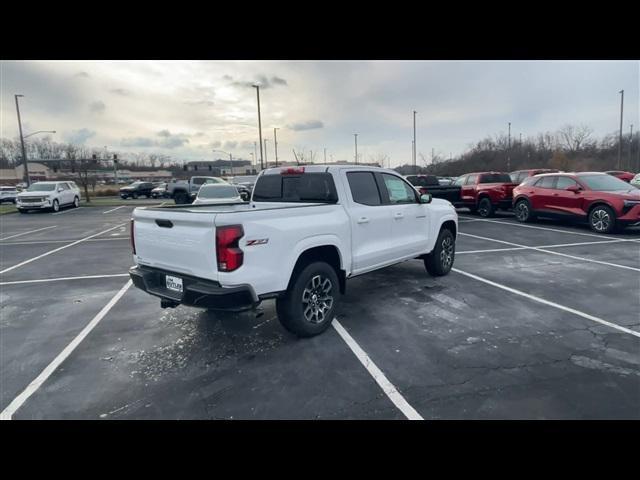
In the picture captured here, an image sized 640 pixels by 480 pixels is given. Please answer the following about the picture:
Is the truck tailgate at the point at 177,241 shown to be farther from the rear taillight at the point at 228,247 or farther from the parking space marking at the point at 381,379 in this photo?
the parking space marking at the point at 381,379

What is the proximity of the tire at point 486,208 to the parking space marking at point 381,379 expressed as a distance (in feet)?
41.8

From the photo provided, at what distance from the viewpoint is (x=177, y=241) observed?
12.1 feet

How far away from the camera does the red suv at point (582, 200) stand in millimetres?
10281

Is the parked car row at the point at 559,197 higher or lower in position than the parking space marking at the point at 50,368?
higher

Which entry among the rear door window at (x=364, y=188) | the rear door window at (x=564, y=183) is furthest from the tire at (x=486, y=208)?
the rear door window at (x=364, y=188)

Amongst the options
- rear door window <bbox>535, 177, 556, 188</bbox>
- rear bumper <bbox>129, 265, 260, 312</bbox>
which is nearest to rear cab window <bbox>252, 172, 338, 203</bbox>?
rear bumper <bbox>129, 265, 260, 312</bbox>

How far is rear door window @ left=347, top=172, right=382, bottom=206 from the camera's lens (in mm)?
4953

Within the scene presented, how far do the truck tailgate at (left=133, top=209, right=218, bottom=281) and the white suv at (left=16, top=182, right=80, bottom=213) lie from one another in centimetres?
2117

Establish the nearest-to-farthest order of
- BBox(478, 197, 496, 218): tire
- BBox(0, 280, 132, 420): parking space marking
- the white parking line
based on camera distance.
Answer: BBox(0, 280, 132, 420): parking space marking < the white parking line < BBox(478, 197, 496, 218): tire

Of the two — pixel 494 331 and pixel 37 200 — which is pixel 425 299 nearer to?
pixel 494 331

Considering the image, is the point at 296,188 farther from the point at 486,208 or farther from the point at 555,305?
the point at 486,208

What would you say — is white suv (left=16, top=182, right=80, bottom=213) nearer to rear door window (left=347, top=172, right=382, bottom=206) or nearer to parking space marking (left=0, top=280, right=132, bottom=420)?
parking space marking (left=0, top=280, right=132, bottom=420)

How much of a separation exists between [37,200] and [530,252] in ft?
79.0
